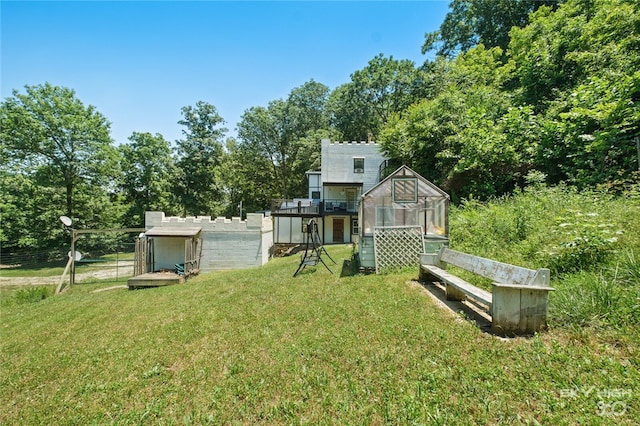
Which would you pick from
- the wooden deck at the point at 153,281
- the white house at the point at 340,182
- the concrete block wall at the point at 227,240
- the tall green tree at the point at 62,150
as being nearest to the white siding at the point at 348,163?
the white house at the point at 340,182

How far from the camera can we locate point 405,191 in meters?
8.11

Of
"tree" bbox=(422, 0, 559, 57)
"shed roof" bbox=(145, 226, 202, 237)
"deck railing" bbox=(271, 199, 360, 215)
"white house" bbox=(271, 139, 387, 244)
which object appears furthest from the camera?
"tree" bbox=(422, 0, 559, 57)

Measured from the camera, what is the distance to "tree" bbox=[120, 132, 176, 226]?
24.8m

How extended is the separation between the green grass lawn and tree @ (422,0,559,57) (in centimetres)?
2859

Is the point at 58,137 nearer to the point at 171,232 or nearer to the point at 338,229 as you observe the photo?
the point at 171,232

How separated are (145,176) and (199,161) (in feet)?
17.4

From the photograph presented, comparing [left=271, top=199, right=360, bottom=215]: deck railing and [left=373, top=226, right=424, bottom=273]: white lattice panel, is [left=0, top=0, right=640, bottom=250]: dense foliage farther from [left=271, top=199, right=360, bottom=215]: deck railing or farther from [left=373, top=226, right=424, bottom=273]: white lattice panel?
[left=271, top=199, right=360, bottom=215]: deck railing

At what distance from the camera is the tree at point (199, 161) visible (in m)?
26.9

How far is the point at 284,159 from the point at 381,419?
1286 inches

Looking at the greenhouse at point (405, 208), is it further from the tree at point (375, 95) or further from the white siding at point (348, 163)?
the tree at point (375, 95)

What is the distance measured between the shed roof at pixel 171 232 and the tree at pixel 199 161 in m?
14.6

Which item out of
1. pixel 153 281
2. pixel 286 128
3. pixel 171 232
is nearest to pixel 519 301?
pixel 153 281

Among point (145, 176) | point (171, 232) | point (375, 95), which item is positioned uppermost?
point (375, 95)

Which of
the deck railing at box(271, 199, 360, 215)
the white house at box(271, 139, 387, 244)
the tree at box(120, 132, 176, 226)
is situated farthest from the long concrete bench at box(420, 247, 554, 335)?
the tree at box(120, 132, 176, 226)
